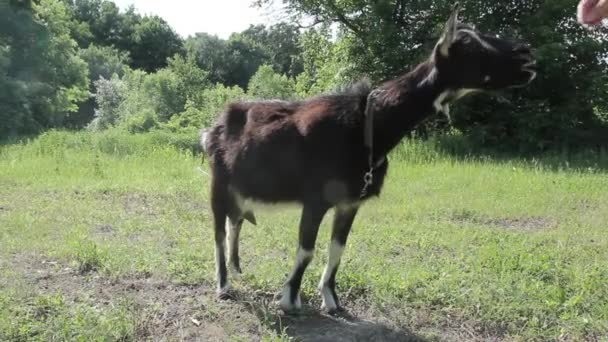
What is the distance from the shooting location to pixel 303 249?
4.23m

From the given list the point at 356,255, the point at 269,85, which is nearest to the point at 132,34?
the point at 269,85

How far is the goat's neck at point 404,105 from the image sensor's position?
13.0 ft

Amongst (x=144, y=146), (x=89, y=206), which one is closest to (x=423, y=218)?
(x=89, y=206)

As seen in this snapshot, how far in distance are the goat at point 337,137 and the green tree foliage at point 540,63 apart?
9102 mm

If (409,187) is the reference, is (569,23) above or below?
above

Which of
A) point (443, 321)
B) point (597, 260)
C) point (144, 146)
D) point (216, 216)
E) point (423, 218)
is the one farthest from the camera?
point (144, 146)

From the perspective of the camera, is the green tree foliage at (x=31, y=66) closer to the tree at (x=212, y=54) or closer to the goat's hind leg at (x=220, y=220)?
the goat's hind leg at (x=220, y=220)

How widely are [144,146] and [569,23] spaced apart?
9851 millimetres

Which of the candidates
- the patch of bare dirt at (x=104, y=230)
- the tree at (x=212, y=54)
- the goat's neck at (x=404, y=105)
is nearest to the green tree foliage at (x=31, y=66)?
the patch of bare dirt at (x=104, y=230)

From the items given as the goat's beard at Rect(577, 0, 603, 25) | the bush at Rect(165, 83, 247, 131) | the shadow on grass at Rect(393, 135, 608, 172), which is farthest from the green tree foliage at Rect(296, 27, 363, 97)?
the goat's beard at Rect(577, 0, 603, 25)

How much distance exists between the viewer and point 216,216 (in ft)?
15.8

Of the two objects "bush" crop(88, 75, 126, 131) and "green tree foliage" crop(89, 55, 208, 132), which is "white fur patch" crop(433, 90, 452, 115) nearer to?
"green tree foliage" crop(89, 55, 208, 132)

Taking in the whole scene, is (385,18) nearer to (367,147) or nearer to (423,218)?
(423,218)

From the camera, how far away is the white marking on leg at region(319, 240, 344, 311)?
14.7 feet
